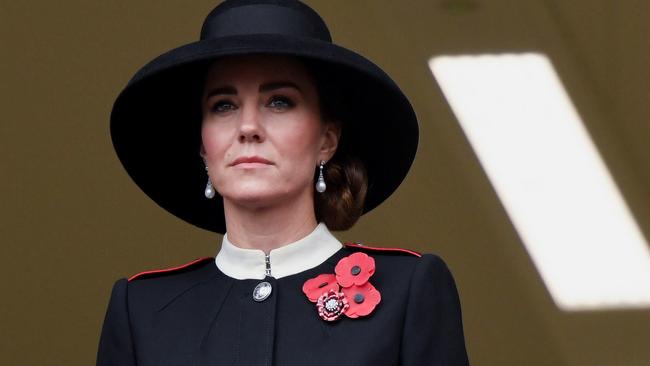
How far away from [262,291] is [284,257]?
0.08 metres

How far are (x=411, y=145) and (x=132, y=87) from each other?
0.55m

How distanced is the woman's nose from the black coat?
0.26 meters

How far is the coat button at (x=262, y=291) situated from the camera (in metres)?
2.78

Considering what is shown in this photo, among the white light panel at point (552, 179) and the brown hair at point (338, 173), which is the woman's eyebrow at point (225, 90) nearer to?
the brown hair at point (338, 173)

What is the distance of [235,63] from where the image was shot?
2.84 metres

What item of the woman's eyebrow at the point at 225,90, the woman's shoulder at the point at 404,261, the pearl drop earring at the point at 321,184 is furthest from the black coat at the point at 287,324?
the woman's eyebrow at the point at 225,90

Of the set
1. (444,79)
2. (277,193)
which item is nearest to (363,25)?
(444,79)

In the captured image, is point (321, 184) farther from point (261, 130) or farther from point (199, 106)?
point (199, 106)

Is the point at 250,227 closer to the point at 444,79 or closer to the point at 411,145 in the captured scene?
the point at 411,145

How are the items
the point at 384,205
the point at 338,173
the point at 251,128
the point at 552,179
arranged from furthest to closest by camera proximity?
the point at 384,205
the point at 552,179
the point at 338,173
the point at 251,128

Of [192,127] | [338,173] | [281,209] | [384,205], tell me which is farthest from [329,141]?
[384,205]

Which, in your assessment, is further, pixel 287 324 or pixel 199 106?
pixel 199 106

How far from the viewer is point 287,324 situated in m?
2.76

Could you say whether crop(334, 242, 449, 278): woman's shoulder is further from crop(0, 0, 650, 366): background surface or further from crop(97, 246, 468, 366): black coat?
crop(0, 0, 650, 366): background surface
